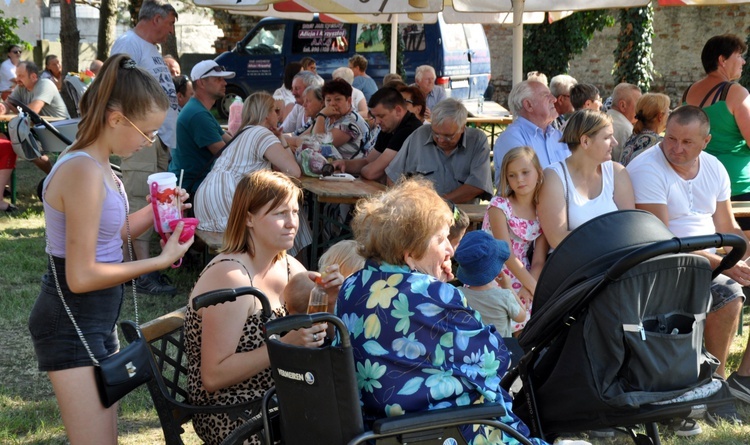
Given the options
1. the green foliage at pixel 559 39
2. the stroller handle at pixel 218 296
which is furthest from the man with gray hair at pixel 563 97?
the green foliage at pixel 559 39

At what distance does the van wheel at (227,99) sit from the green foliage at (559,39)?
19.3ft

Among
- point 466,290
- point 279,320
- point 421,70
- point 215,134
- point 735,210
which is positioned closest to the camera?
point 279,320

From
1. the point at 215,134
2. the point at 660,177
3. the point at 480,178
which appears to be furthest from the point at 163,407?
the point at 215,134

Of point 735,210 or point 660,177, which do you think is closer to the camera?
point 660,177

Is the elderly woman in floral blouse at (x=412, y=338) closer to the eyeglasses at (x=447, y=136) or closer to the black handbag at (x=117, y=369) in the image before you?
the black handbag at (x=117, y=369)

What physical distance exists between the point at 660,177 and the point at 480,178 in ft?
5.01

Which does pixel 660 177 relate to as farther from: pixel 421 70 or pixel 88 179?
pixel 421 70

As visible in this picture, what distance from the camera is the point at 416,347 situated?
7.16ft

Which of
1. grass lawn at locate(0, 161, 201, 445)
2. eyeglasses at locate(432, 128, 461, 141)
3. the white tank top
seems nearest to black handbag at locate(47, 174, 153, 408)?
grass lawn at locate(0, 161, 201, 445)

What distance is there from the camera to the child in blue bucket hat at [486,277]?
324cm

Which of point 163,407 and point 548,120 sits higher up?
point 548,120

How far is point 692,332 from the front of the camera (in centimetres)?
260

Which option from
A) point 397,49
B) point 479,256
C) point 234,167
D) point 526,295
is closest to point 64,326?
point 479,256

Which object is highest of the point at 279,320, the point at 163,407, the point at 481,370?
the point at 279,320
